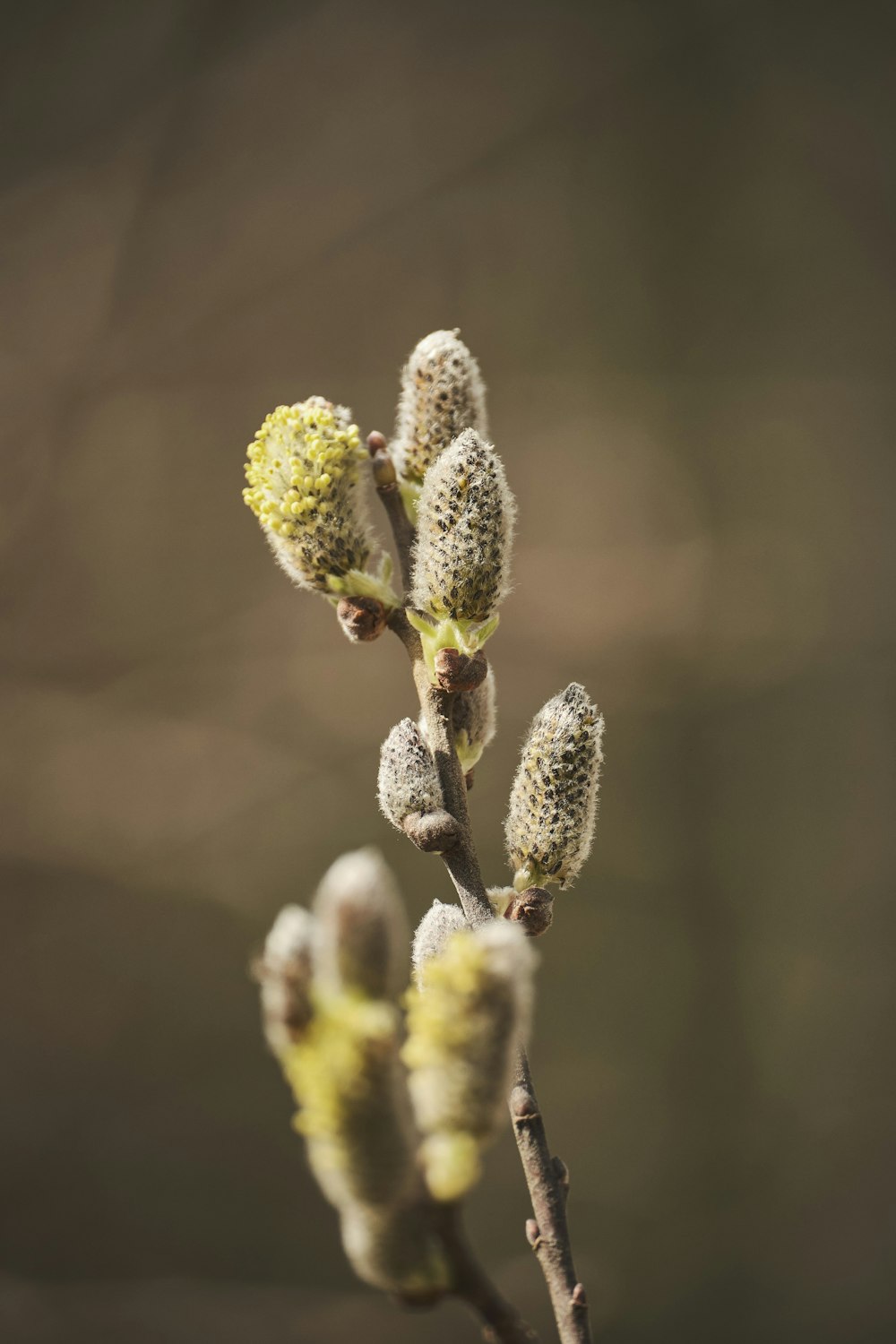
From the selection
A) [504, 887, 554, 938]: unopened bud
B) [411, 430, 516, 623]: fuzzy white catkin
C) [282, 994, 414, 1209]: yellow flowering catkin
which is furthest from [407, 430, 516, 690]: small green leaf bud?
[282, 994, 414, 1209]: yellow flowering catkin

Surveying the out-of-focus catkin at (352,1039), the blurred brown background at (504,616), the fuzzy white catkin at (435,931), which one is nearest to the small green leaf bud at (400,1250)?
the out-of-focus catkin at (352,1039)

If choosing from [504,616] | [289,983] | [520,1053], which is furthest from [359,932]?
[504,616]

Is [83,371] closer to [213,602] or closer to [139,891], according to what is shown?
[213,602]

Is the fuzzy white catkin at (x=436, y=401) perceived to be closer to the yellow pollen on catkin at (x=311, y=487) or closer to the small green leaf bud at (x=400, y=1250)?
the yellow pollen on catkin at (x=311, y=487)

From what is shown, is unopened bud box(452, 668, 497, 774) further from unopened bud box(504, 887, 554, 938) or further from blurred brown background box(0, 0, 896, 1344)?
blurred brown background box(0, 0, 896, 1344)

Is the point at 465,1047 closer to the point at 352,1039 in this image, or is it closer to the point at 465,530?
the point at 352,1039

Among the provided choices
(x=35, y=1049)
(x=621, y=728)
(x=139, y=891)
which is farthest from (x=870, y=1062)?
→ (x=35, y=1049)

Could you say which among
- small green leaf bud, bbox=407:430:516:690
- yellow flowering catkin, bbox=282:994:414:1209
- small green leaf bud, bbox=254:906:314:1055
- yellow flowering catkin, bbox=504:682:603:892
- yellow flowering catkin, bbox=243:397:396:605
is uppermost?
yellow flowering catkin, bbox=243:397:396:605
